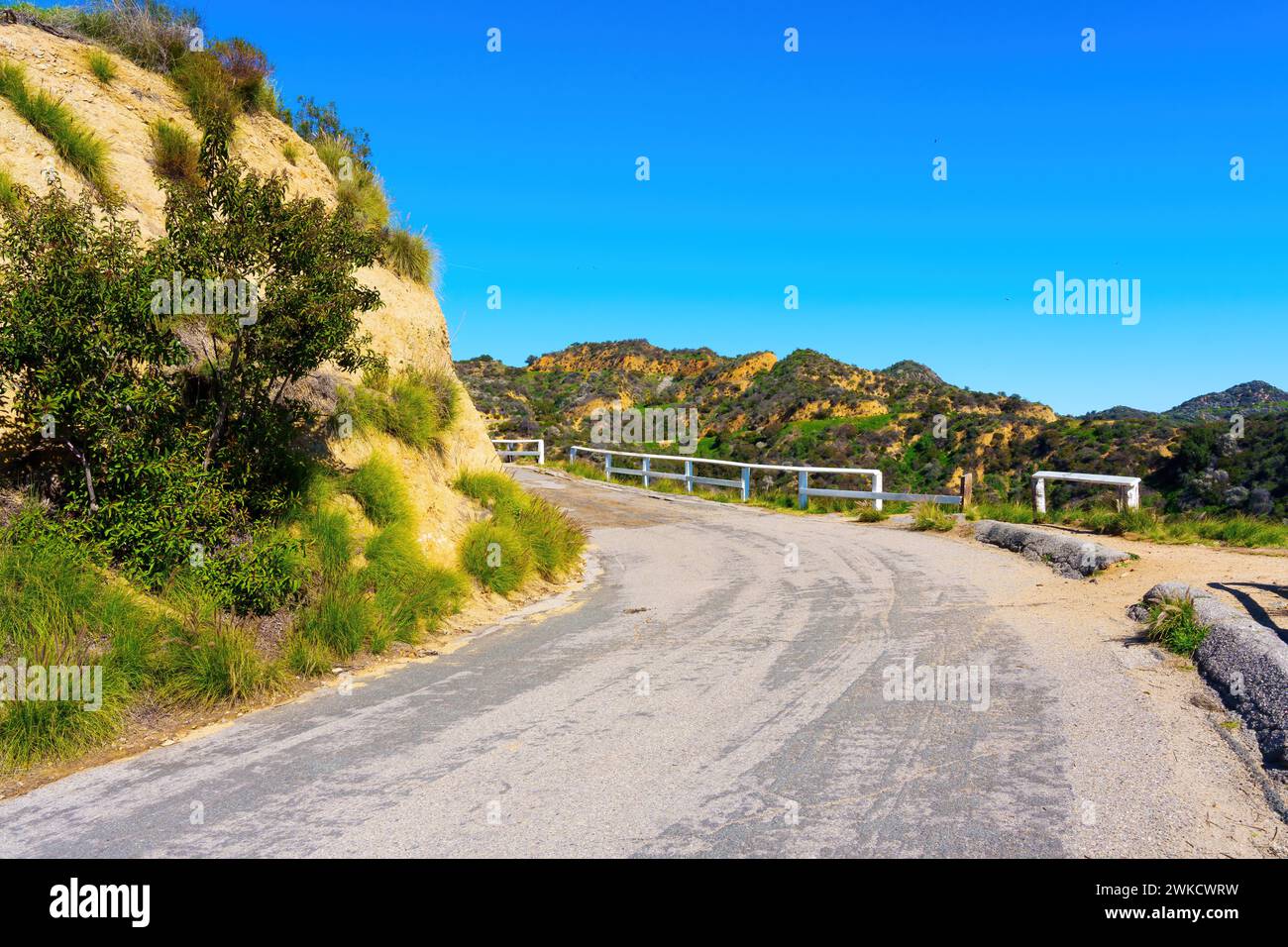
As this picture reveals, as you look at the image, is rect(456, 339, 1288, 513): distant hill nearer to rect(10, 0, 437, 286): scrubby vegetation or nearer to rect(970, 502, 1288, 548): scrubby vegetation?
rect(970, 502, 1288, 548): scrubby vegetation

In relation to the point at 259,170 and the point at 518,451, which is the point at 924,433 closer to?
the point at 518,451

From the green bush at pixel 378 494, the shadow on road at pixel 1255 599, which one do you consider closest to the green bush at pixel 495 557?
the green bush at pixel 378 494

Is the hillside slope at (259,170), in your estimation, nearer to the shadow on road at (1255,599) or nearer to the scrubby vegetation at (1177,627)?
the scrubby vegetation at (1177,627)

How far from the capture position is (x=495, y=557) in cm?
1013

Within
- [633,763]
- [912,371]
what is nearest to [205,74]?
[633,763]

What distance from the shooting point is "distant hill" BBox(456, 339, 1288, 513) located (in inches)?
1219

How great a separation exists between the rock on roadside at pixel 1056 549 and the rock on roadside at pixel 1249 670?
3164mm

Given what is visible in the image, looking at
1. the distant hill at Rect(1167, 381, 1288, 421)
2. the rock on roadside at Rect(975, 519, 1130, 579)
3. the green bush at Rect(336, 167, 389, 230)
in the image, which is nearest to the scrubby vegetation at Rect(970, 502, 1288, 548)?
the rock on roadside at Rect(975, 519, 1130, 579)

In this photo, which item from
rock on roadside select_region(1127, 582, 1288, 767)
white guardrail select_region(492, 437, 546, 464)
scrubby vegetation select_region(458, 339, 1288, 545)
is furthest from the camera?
white guardrail select_region(492, 437, 546, 464)

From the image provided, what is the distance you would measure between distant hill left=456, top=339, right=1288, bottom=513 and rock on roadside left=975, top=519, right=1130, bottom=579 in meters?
10.6

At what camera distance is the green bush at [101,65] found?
11.7m

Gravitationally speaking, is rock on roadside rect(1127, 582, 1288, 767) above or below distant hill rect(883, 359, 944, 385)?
below

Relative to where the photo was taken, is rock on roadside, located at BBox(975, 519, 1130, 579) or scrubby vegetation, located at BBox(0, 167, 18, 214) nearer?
scrubby vegetation, located at BBox(0, 167, 18, 214)
